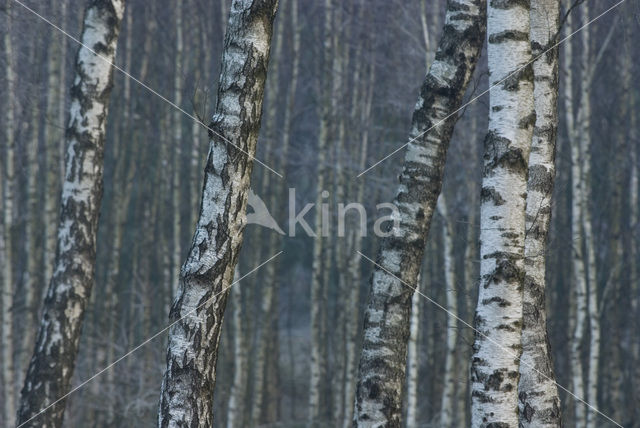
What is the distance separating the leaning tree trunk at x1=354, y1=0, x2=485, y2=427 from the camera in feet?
A: 18.1

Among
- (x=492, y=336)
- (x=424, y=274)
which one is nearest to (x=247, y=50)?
(x=492, y=336)

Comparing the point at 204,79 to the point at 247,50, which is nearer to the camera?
the point at 247,50

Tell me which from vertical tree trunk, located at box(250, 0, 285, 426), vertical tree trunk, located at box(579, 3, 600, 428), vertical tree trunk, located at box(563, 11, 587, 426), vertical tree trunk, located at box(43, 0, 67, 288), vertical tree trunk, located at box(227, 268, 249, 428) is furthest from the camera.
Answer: vertical tree trunk, located at box(250, 0, 285, 426)

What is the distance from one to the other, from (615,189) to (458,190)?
2820mm

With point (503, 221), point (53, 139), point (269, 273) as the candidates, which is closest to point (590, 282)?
point (269, 273)

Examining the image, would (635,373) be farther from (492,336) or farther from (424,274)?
(492,336)

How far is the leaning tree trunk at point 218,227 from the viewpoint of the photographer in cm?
425

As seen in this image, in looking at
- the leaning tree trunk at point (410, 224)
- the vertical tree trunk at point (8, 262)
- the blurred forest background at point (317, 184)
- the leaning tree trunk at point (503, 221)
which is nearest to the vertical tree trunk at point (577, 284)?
the blurred forest background at point (317, 184)

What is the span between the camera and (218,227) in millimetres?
4352

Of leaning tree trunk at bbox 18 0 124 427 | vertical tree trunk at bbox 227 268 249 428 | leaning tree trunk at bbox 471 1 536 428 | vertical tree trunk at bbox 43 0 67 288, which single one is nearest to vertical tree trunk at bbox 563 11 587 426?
vertical tree trunk at bbox 227 268 249 428

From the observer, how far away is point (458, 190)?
14.5m

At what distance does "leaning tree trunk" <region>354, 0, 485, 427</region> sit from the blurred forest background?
206 inches

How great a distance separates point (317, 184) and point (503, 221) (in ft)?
30.3

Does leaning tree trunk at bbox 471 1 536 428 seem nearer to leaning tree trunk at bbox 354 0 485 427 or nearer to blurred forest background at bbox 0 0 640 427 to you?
leaning tree trunk at bbox 354 0 485 427
